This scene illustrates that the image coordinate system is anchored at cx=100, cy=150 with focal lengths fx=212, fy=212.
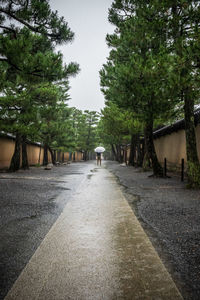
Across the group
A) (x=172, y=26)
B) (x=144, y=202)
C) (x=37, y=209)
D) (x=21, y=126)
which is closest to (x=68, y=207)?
(x=37, y=209)

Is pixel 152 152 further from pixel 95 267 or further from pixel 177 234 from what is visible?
pixel 95 267

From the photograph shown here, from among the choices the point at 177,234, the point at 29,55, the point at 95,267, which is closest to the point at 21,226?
the point at 95,267

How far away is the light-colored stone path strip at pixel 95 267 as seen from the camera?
5.85ft

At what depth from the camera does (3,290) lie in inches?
70.9

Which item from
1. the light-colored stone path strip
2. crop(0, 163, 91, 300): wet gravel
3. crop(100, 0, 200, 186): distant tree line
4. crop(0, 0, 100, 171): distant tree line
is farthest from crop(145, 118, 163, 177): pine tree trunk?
the light-colored stone path strip

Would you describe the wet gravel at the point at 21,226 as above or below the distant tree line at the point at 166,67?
below

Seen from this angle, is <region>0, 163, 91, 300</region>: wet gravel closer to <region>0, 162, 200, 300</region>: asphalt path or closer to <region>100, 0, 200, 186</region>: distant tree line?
<region>0, 162, 200, 300</region>: asphalt path

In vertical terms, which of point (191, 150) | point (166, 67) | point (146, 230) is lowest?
point (146, 230)

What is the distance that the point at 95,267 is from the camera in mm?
A: 2178

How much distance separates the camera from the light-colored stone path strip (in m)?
1.78

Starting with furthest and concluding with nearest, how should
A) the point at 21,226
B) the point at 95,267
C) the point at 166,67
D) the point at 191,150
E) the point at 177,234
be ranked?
the point at 191,150 → the point at 166,67 → the point at 21,226 → the point at 177,234 → the point at 95,267

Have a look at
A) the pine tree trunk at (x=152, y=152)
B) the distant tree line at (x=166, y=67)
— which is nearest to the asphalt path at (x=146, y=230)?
the distant tree line at (x=166, y=67)

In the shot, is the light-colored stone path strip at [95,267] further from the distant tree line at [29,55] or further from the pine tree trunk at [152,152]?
the pine tree trunk at [152,152]

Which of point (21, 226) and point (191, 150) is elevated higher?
point (191, 150)
